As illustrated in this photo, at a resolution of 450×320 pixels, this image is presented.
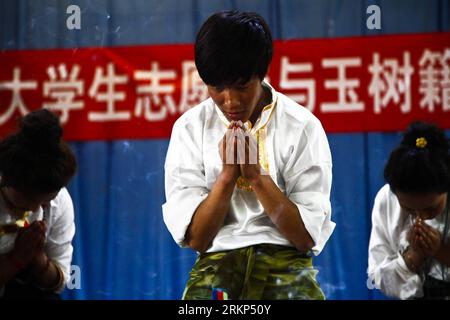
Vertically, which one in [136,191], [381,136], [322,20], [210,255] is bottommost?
[210,255]

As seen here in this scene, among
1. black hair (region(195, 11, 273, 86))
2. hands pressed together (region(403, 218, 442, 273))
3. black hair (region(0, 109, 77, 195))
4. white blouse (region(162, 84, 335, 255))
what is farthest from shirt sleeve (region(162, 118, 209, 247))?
hands pressed together (region(403, 218, 442, 273))

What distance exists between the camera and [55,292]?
1543mm

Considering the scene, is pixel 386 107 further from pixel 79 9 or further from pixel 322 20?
pixel 79 9

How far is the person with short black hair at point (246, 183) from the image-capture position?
1.35 m

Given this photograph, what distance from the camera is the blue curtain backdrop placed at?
5.20 feet

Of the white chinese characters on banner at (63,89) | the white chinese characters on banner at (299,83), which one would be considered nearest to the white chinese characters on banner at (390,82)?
the white chinese characters on banner at (299,83)

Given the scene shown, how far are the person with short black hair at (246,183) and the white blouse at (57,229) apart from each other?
29 cm

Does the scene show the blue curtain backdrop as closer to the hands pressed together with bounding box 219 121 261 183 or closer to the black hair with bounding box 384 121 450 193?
the black hair with bounding box 384 121 450 193

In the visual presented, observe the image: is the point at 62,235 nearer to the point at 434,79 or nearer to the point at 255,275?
the point at 255,275

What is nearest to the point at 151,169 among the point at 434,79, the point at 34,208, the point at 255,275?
the point at 34,208

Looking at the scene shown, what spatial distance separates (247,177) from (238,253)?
0.15 metres

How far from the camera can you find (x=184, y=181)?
1.39 metres

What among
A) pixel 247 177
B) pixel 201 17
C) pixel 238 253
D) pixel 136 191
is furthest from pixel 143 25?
pixel 238 253

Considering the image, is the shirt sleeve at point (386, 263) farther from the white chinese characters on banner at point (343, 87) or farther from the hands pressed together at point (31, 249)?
the hands pressed together at point (31, 249)
